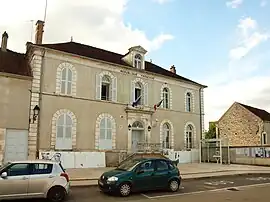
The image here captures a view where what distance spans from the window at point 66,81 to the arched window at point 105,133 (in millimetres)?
3332

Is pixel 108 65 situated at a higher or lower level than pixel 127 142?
higher

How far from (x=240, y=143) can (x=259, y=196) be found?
26.4 metres

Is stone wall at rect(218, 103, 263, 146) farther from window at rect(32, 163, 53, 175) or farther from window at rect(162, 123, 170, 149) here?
window at rect(32, 163, 53, 175)

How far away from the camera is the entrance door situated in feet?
75.8

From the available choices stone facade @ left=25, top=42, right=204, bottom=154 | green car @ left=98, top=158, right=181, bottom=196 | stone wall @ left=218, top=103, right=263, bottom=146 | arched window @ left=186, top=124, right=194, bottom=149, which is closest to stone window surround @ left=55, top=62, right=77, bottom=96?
stone facade @ left=25, top=42, right=204, bottom=154

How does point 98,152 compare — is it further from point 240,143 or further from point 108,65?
point 240,143

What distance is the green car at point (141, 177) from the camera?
9.97 m

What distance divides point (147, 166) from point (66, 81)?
1149cm

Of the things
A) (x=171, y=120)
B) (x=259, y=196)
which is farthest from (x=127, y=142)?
(x=259, y=196)

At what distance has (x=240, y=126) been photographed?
116 feet

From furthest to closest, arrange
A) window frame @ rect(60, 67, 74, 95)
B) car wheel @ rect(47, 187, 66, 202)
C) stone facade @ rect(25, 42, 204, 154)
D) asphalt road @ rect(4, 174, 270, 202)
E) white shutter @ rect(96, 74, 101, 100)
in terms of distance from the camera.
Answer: white shutter @ rect(96, 74, 101, 100), window frame @ rect(60, 67, 74, 95), stone facade @ rect(25, 42, 204, 154), asphalt road @ rect(4, 174, 270, 202), car wheel @ rect(47, 187, 66, 202)

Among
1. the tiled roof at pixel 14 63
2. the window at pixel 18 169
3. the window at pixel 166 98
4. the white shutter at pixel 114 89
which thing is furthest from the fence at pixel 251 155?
the window at pixel 18 169

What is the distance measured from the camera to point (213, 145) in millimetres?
26734

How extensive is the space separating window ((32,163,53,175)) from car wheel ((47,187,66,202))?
56cm
